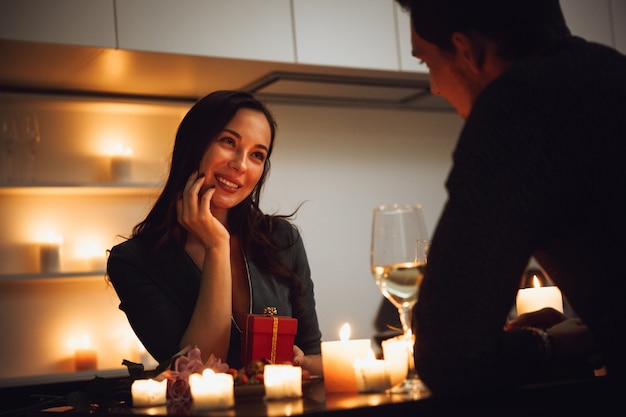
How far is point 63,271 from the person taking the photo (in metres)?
3.53

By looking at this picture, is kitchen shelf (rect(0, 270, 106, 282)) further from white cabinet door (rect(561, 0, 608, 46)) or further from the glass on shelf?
white cabinet door (rect(561, 0, 608, 46))

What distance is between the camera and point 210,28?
322 centimetres

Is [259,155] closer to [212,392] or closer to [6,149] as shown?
[212,392]

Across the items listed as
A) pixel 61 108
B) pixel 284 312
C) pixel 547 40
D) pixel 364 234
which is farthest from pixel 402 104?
pixel 547 40

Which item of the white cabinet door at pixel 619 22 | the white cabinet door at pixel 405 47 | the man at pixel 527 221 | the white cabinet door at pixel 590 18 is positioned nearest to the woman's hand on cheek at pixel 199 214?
the man at pixel 527 221

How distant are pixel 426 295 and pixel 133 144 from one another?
291 centimetres

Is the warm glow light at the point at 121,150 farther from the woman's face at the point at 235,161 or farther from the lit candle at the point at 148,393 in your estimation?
the lit candle at the point at 148,393

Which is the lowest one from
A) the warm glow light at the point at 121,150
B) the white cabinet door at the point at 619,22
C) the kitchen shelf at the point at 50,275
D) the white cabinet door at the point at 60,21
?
the kitchen shelf at the point at 50,275

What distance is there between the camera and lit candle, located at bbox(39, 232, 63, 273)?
11.1ft

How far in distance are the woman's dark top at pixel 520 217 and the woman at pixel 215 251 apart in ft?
3.33

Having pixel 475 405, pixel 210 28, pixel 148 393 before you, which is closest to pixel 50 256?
pixel 210 28

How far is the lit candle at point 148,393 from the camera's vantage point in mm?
1158

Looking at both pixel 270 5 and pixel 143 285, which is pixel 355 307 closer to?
pixel 270 5

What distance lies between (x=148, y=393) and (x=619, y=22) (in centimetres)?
357
